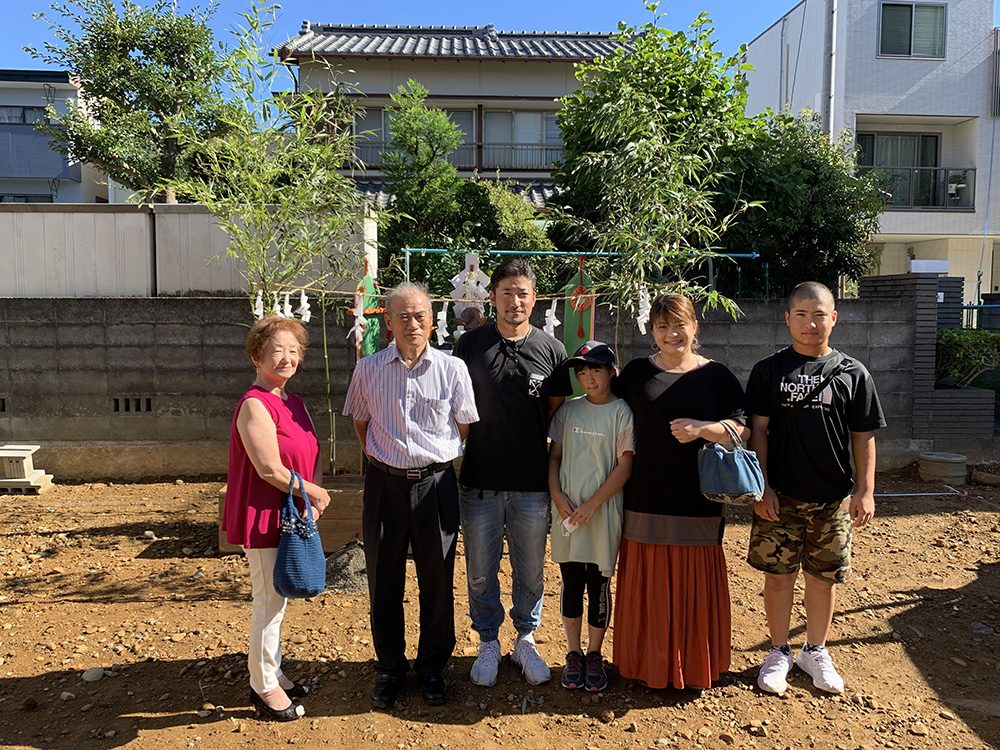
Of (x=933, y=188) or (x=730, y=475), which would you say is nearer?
(x=730, y=475)

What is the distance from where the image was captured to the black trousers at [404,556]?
297 centimetres

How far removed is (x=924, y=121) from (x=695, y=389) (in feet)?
49.7

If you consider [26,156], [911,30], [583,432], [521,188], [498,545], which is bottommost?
[498,545]

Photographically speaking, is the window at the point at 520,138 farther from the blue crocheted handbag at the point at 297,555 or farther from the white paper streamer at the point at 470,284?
the blue crocheted handbag at the point at 297,555

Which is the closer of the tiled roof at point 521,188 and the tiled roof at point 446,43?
the tiled roof at point 521,188

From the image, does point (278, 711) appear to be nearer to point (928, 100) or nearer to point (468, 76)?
point (468, 76)

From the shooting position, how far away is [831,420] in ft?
9.93

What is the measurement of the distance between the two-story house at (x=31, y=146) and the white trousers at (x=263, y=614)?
1616cm

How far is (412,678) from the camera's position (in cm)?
321

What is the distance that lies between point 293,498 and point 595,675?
1508 mm

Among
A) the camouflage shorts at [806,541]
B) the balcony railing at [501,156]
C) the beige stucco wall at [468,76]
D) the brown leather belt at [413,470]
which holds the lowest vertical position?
the camouflage shorts at [806,541]

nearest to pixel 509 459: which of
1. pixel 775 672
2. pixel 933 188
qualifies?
pixel 775 672

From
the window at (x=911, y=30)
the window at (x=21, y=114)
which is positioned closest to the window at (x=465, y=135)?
the window at (x=911, y=30)

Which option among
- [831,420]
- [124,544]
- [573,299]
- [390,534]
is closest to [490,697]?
[390,534]
